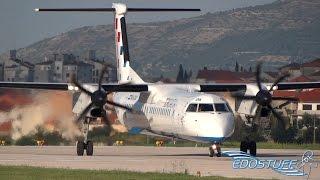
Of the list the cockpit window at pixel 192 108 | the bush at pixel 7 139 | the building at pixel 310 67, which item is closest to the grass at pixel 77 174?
the cockpit window at pixel 192 108

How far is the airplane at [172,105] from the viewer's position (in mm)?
43625

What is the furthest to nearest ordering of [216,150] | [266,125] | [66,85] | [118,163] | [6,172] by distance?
1. [266,125]
2. [66,85]
3. [216,150]
4. [118,163]
5. [6,172]

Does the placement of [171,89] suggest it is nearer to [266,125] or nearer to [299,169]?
[299,169]

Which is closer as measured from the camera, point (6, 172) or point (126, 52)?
point (6, 172)

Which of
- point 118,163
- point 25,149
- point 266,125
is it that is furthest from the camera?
point 266,125

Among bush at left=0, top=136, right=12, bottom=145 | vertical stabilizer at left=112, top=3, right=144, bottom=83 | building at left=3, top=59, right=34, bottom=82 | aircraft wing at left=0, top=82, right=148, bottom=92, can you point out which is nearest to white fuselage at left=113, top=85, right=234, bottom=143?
aircraft wing at left=0, top=82, right=148, bottom=92

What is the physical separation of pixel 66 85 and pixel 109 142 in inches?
614

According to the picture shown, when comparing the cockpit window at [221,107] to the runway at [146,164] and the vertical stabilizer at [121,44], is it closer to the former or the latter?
the runway at [146,164]

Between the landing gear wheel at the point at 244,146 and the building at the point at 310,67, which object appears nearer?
the landing gear wheel at the point at 244,146

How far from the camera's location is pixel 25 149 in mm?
53781

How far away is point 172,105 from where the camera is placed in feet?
153

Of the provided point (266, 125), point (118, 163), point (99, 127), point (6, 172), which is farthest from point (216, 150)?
point (266, 125)

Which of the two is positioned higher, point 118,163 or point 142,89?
point 142,89

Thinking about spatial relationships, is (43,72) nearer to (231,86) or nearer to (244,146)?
(231,86)
